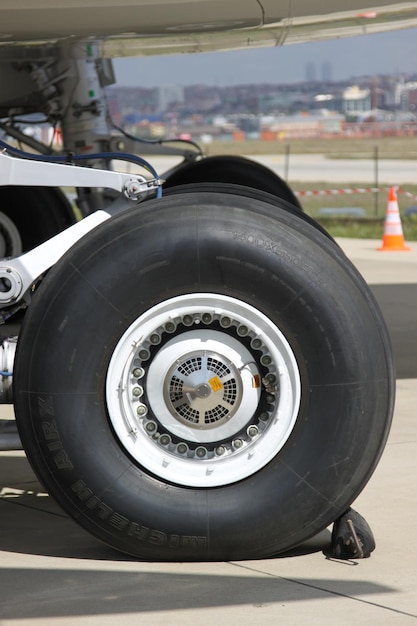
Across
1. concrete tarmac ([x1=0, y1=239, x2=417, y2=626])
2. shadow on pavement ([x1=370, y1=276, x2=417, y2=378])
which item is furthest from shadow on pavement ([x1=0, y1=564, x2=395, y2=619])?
shadow on pavement ([x1=370, y1=276, x2=417, y2=378])

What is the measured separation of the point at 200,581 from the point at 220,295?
0.88 m

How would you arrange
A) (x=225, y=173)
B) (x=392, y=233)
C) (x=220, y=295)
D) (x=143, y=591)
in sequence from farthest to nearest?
(x=392, y=233)
(x=225, y=173)
(x=220, y=295)
(x=143, y=591)

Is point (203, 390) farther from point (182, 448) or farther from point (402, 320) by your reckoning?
point (402, 320)

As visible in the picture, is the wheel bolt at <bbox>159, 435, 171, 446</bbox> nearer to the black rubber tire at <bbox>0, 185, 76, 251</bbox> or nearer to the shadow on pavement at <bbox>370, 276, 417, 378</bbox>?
the shadow on pavement at <bbox>370, 276, 417, 378</bbox>

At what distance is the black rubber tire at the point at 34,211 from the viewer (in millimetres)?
8969

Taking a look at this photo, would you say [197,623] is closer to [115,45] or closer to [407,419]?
[407,419]

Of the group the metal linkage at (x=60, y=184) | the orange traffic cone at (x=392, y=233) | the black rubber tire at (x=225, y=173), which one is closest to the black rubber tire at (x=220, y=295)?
the metal linkage at (x=60, y=184)

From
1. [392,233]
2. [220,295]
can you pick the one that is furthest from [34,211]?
[392,233]

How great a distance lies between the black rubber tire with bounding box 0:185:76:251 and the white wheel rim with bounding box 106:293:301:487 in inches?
204

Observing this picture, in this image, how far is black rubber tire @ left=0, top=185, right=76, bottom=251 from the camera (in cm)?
897

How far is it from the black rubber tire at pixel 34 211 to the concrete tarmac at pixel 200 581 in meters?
4.43

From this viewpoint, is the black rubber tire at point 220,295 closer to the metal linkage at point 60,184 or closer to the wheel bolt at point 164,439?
the wheel bolt at point 164,439

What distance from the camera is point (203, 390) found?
3875 mm

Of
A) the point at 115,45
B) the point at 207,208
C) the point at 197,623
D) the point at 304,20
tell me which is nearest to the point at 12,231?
Answer: the point at 115,45
